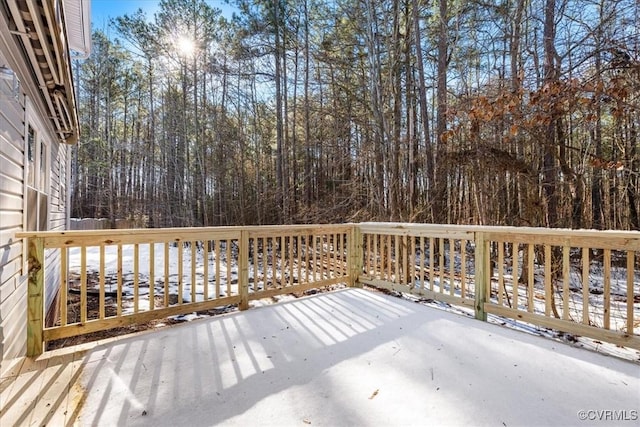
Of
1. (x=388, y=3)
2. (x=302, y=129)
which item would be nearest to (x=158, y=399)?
(x=388, y=3)

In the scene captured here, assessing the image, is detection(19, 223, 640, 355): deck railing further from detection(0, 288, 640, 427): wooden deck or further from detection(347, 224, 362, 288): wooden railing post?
detection(0, 288, 640, 427): wooden deck

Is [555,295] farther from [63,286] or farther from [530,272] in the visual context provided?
[63,286]

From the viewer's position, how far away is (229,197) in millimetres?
11875

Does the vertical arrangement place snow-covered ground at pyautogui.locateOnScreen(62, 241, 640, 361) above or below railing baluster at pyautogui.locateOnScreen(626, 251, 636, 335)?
below

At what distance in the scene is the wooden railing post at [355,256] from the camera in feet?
14.5

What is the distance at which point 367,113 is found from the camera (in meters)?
7.88

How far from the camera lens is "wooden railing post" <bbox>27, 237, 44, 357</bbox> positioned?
2.29m

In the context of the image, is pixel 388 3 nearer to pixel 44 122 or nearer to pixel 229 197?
pixel 44 122

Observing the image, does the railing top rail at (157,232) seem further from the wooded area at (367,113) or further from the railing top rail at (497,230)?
the wooded area at (367,113)

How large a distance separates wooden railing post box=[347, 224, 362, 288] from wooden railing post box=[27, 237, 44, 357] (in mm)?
3231

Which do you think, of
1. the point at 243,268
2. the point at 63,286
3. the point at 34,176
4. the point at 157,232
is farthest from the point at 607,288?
the point at 34,176

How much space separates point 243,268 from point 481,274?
2.46 meters

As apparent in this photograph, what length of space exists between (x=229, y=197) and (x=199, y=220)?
1.58 meters

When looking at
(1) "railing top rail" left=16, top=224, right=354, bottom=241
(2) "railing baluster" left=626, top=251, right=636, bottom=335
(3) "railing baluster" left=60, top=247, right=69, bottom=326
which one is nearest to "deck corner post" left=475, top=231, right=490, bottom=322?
(2) "railing baluster" left=626, top=251, right=636, bottom=335
